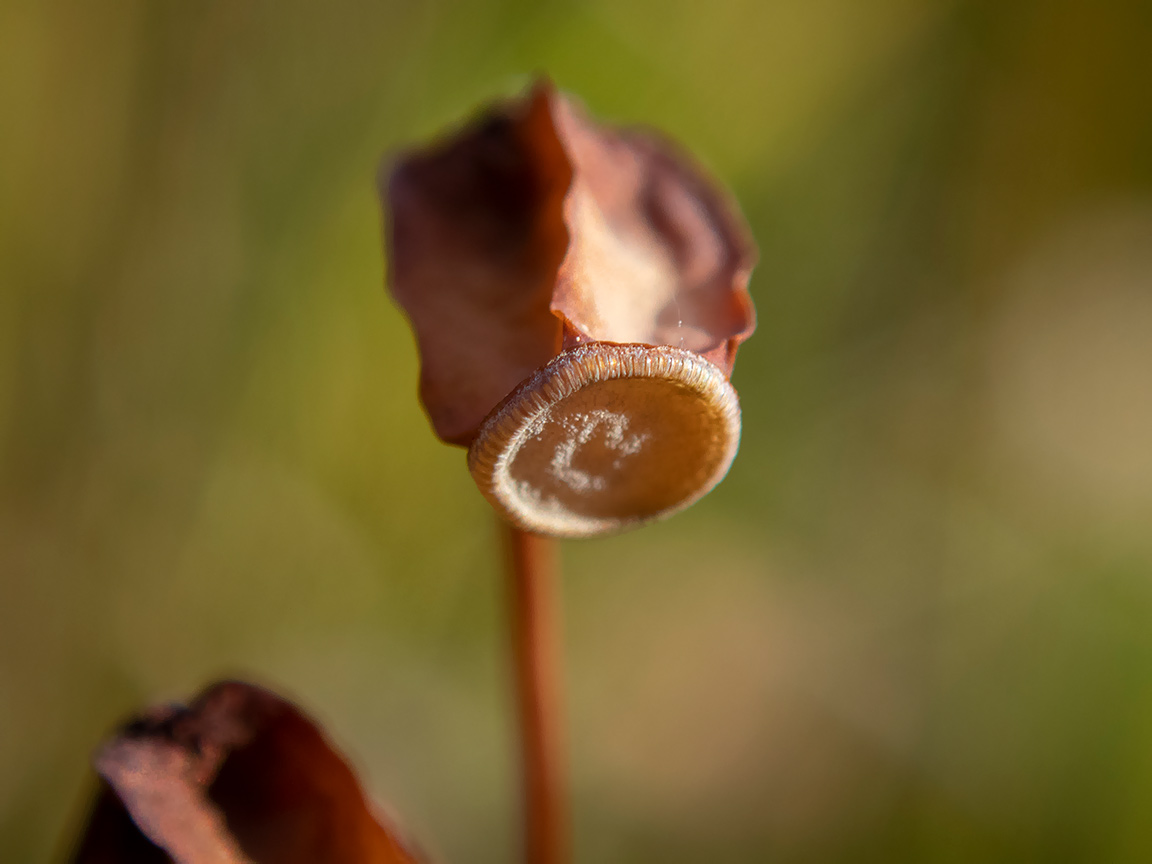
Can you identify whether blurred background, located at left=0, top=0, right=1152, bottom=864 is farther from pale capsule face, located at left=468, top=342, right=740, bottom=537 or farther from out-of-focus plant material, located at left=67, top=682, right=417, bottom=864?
pale capsule face, located at left=468, top=342, right=740, bottom=537

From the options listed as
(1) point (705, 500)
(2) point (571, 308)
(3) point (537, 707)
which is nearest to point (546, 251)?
(2) point (571, 308)

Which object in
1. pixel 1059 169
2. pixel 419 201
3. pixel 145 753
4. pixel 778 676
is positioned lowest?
pixel 145 753

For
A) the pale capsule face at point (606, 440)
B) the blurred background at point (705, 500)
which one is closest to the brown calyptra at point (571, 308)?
the pale capsule face at point (606, 440)

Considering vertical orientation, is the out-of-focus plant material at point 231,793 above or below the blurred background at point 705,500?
below

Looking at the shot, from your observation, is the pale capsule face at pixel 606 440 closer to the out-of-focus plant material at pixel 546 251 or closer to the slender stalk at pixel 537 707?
the out-of-focus plant material at pixel 546 251

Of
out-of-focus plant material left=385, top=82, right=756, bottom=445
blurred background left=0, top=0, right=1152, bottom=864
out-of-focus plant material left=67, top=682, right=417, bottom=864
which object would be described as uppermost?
blurred background left=0, top=0, right=1152, bottom=864

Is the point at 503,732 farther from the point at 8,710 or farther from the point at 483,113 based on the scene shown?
the point at 483,113

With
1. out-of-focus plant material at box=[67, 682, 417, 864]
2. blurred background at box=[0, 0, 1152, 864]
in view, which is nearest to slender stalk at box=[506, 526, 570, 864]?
out-of-focus plant material at box=[67, 682, 417, 864]

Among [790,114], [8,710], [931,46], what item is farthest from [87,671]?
[931,46]
